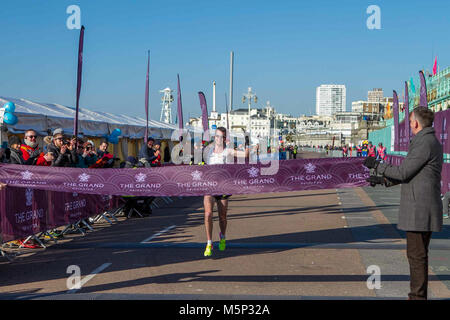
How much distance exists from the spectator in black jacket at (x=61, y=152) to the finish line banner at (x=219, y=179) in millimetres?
2209

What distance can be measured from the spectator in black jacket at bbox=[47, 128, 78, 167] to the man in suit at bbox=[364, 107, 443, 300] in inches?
272

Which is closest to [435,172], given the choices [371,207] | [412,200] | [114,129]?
[412,200]

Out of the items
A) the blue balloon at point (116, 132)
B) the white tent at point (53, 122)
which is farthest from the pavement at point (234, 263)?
the blue balloon at point (116, 132)

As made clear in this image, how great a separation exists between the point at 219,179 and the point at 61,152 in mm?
3824

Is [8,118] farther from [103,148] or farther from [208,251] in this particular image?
[208,251]

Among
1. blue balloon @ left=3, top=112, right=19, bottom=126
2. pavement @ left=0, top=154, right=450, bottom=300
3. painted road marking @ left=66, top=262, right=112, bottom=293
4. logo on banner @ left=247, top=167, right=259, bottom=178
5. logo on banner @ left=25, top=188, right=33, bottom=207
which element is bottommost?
painted road marking @ left=66, top=262, right=112, bottom=293

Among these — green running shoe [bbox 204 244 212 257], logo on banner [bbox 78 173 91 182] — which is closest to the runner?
green running shoe [bbox 204 244 212 257]

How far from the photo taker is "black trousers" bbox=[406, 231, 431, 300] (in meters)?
5.54

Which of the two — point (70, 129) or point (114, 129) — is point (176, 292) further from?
point (114, 129)

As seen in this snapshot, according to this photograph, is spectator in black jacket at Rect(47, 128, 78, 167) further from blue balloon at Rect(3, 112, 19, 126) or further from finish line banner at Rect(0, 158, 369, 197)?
blue balloon at Rect(3, 112, 19, 126)

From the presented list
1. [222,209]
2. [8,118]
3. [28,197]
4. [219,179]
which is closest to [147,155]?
[8,118]

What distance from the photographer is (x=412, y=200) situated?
18.5 ft

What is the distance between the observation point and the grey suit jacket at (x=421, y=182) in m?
5.56

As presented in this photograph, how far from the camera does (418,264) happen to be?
18.2 ft
